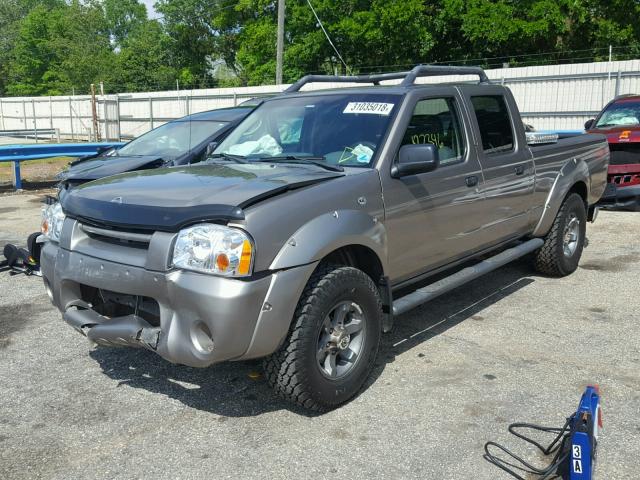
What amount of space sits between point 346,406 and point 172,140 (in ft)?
20.3

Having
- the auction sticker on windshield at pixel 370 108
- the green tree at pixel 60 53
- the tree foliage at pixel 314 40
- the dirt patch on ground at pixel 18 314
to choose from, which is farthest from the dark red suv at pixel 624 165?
the green tree at pixel 60 53

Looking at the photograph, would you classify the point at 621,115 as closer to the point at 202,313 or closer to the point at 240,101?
the point at 202,313

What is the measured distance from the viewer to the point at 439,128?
15.9 ft

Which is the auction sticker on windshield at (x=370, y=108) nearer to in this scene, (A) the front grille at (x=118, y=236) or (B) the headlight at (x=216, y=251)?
(B) the headlight at (x=216, y=251)

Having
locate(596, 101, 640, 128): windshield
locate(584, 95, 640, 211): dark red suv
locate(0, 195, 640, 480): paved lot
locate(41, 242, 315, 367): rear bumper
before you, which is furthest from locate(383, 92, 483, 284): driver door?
locate(596, 101, 640, 128): windshield

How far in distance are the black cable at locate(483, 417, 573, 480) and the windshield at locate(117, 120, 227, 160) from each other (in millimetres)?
6102

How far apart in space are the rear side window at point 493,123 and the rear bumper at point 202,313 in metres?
2.45

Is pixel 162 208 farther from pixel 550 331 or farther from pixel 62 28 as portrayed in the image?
pixel 62 28

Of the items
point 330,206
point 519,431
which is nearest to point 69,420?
point 330,206

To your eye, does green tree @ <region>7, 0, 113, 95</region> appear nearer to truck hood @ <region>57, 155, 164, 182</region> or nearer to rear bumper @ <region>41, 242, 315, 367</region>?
truck hood @ <region>57, 155, 164, 182</region>

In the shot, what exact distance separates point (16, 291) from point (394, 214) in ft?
13.2

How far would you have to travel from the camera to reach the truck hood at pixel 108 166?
7566 millimetres

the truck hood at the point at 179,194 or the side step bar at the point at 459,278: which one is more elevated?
the truck hood at the point at 179,194

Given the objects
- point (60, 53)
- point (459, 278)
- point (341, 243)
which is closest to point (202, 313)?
point (341, 243)
